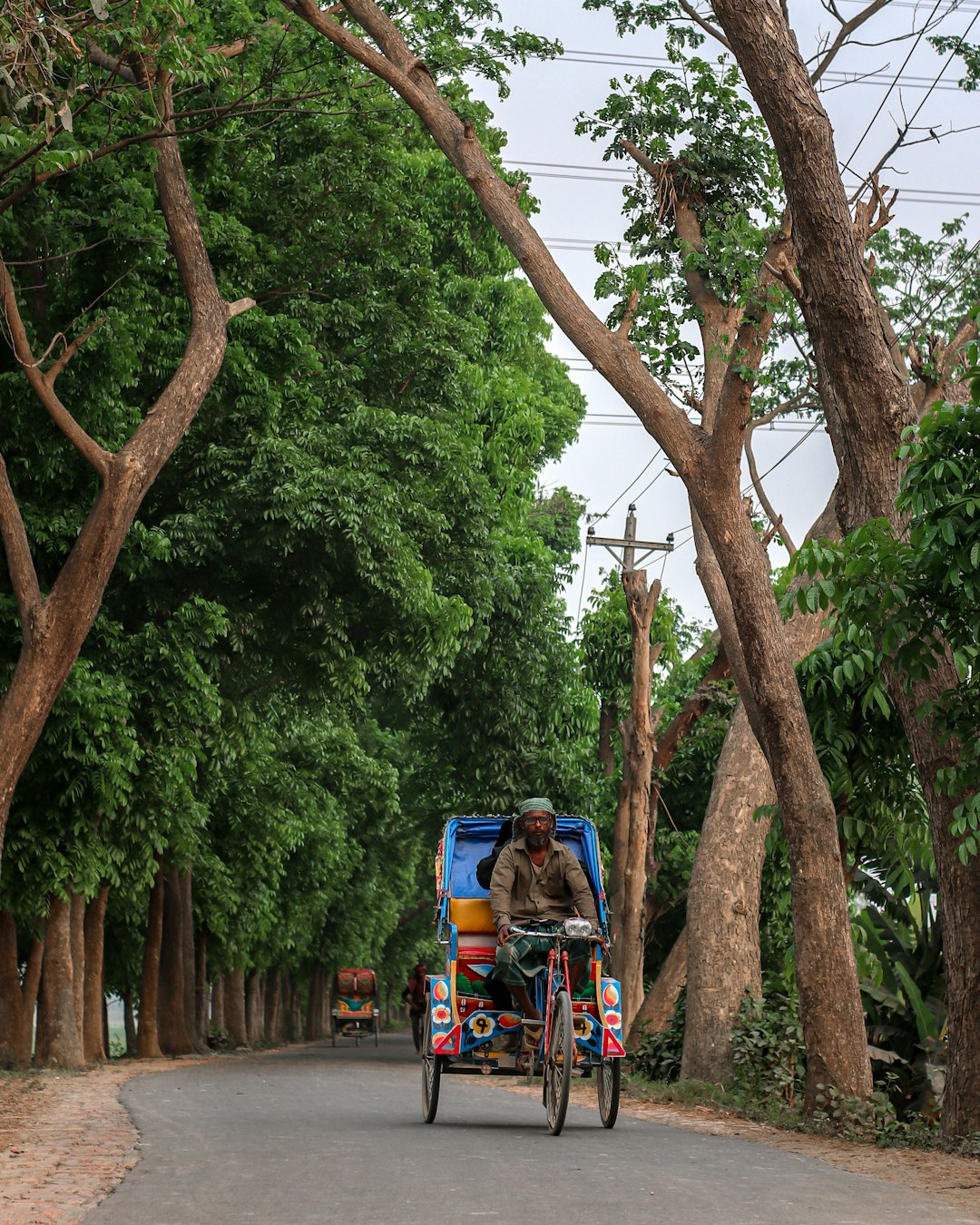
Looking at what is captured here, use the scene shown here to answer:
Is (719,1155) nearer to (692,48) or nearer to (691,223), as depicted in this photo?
(691,223)

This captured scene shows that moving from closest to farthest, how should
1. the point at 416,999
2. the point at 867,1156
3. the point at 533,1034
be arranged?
the point at 867,1156 < the point at 533,1034 < the point at 416,999

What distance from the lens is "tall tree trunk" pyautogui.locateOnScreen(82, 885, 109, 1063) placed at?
27031 millimetres

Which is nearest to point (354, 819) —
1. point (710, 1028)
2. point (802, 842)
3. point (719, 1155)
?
point (710, 1028)

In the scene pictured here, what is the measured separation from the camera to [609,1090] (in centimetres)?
1114

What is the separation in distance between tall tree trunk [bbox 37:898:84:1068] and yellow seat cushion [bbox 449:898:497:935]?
12.6 meters

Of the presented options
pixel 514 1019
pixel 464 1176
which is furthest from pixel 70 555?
pixel 464 1176

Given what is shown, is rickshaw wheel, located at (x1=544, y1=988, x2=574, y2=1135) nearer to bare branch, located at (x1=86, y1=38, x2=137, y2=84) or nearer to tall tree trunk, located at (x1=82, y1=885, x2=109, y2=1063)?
bare branch, located at (x1=86, y1=38, x2=137, y2=84)

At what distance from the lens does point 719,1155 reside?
9.52 m

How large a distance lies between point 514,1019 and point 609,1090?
821 millimetres

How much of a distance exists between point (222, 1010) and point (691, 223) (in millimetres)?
33168

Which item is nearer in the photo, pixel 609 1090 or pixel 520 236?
pixel 609 1090

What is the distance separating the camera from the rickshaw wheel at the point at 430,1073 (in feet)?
36.4

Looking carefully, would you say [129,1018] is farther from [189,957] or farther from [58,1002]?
[58,1002]

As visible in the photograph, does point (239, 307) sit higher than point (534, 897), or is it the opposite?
point (239, 307)
